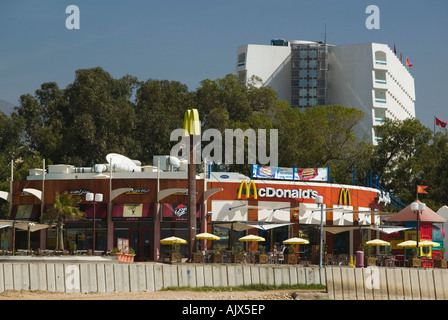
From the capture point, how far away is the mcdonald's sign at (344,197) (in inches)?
2392

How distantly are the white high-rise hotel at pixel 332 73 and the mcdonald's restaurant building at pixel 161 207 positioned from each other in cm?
7536

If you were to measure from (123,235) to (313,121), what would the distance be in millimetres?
42492

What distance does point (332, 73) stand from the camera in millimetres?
139625

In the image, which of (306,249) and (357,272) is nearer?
(357,272)

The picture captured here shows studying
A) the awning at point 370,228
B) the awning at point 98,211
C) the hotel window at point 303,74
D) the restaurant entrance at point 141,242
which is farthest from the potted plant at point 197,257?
the hotel window at point 303,74

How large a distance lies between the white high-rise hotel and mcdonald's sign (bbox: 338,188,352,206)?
2853 inches

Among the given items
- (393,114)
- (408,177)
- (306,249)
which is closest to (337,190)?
(306,249)

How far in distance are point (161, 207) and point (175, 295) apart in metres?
21.5

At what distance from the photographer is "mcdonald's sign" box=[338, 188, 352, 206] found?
60.8 metres

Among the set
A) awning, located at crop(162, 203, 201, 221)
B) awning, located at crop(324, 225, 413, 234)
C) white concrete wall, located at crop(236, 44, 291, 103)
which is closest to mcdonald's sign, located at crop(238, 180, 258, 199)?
awning, located at crop(162, 203, 201, 221)

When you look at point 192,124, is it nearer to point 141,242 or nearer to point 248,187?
point 248,187

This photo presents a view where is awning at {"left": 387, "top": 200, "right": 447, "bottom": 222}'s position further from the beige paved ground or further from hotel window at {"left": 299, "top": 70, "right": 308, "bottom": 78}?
hotel window at {"left": 299, "top": 70, "right": 308, "bottom": 78}
